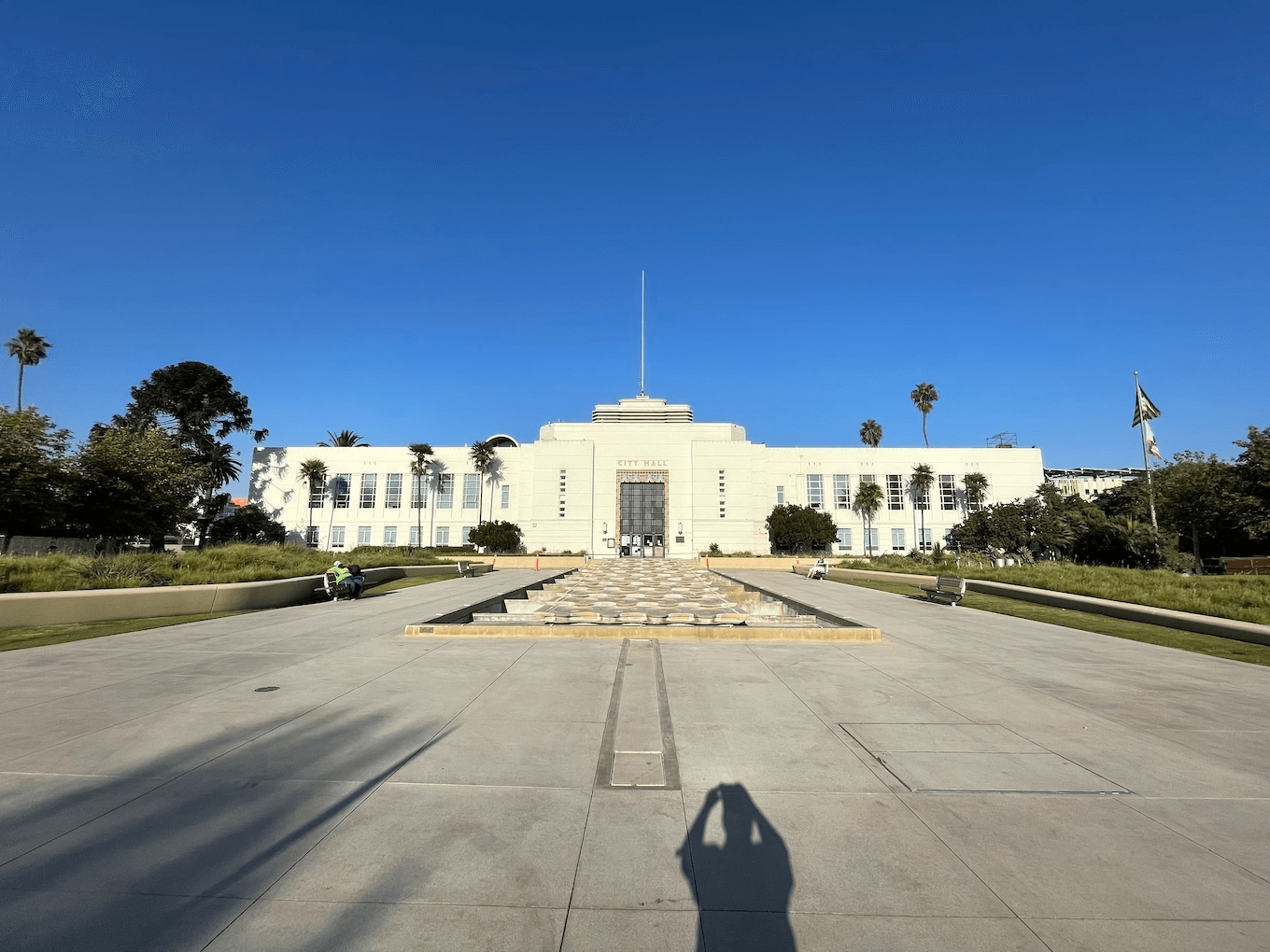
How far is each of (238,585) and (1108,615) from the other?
23506 mm

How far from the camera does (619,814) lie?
4.30 m

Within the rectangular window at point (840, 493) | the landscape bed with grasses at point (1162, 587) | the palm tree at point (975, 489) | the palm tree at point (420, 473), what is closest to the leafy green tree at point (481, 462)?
the palm tree at point (420, 473)

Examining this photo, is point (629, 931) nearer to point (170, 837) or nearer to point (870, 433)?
point (170, 837)

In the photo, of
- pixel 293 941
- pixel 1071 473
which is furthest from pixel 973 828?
pixel 1071 473

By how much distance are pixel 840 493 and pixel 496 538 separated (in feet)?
124

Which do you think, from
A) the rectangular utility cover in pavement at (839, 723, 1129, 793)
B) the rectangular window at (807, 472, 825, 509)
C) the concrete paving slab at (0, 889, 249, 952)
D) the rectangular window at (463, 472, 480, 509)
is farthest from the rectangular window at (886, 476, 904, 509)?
the concrete paving slab at (0, 889, 249, 952)

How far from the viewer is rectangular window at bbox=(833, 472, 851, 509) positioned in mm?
66662

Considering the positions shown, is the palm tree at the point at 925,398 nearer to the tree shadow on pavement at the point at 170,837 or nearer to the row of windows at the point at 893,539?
the row of windows at the point at 893,539

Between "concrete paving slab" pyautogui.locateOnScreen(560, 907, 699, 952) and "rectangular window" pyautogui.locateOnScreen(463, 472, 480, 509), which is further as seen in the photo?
"rectangular window" pyautogui.locateOnScreen(463, 472, 480, 509)

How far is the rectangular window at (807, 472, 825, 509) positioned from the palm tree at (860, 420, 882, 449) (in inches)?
766

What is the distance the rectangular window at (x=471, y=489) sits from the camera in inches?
2667

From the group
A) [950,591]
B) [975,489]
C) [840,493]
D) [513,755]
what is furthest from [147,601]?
[975,489]

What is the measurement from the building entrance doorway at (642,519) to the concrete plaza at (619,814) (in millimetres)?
57606

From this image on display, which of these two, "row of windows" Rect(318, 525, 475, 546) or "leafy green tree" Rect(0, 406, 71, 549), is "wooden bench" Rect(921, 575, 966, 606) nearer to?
"leafy green tree" Rect(0, 406, 71, 549)
